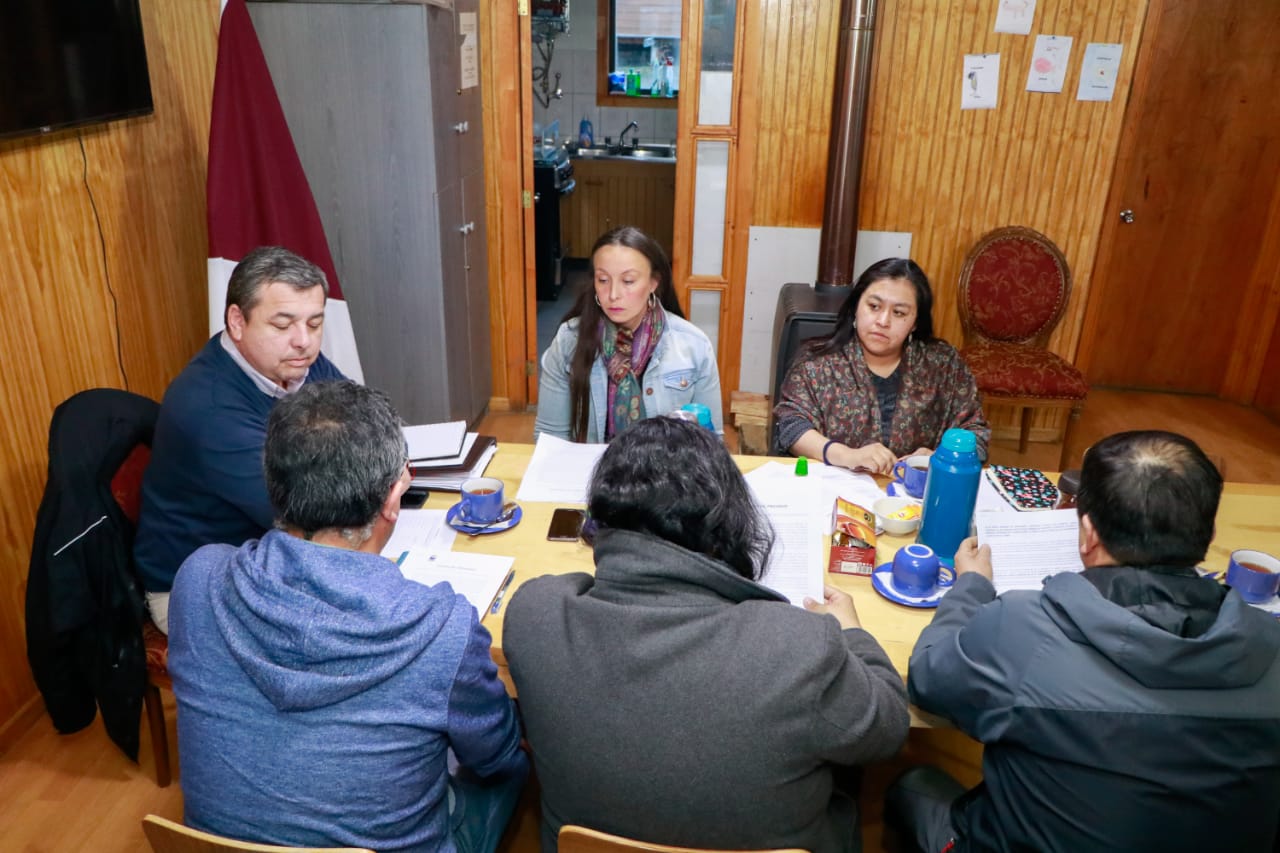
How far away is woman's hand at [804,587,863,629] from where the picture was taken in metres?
1.50

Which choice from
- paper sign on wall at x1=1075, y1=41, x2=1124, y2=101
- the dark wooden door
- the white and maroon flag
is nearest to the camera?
the white and maroon flag

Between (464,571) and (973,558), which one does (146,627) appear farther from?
(973,558)

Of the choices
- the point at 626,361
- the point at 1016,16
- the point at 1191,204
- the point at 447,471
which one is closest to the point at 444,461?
the point at 447,471

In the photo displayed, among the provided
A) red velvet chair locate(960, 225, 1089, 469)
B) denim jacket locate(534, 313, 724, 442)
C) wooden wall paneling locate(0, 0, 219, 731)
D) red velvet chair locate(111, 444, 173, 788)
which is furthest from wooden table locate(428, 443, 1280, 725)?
red velvet chair locate(960, 225, 1089, 469)

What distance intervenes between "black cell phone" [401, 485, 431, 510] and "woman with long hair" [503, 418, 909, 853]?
28.7 inches

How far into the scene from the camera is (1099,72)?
11.7 feet

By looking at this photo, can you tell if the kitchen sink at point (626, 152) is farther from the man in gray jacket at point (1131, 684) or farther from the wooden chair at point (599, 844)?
the wooden chair at point (599, 844)

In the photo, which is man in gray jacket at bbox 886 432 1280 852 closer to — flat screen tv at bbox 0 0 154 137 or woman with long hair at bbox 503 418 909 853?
woman with long hair at bbox 503 418 909 853

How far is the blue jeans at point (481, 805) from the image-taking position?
149 cm

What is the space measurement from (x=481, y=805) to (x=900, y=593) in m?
0.79

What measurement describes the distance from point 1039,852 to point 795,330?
2.24 metres

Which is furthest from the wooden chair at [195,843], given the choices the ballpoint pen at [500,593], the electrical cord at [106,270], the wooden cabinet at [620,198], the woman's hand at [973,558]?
the wooden cabinet at [620,198]

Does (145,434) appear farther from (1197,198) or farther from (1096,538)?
(1197,198)

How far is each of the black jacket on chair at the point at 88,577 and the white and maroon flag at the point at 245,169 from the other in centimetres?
85
